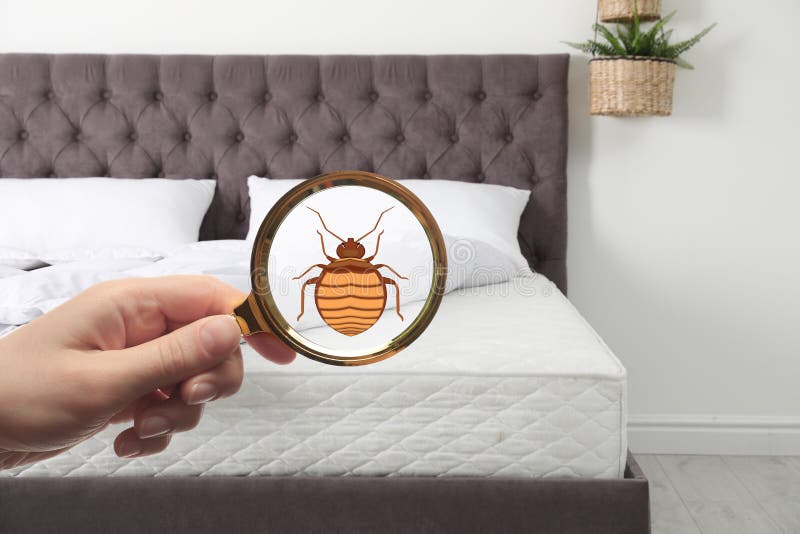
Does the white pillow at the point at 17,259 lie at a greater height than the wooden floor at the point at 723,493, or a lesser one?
greater

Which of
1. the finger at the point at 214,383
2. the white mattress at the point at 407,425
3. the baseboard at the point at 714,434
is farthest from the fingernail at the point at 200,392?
the baseboard at the point at 714,434

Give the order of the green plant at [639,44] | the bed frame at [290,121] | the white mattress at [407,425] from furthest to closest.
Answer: the bed frame at [290,121], the green plant at [639,44], the white mattress at [407,425]

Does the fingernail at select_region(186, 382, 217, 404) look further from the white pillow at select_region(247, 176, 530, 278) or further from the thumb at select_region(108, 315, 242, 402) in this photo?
the white pillow at select_region(247, 176, 530, 278)

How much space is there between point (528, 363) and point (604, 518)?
12.1 inches

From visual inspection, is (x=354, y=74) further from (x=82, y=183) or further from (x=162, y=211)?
(x=82, y=183)

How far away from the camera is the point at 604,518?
48.6 inches

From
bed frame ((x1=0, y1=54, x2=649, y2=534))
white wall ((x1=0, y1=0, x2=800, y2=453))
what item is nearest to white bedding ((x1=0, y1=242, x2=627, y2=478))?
bed frame ((x1=0, y1=54, x2=649, y2=534))

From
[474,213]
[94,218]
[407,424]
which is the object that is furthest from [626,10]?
[94,218]

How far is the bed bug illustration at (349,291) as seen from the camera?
1.61ft

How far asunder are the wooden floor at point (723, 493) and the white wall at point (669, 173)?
11cm

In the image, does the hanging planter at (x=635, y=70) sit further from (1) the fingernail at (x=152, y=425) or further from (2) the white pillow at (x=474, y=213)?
(1) the fingernail at (x=152, y=425)

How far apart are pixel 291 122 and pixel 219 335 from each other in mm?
1923

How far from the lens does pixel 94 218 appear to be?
1990 mm

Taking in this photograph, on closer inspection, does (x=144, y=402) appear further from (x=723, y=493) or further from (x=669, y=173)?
(x=669, y=173)
